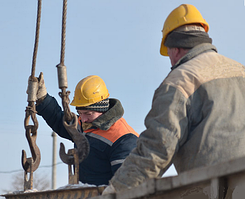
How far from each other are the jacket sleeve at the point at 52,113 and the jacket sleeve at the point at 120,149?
0.97m

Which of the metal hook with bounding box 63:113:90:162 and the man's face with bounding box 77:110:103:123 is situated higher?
the man's face with bounding box 77:110:103:123

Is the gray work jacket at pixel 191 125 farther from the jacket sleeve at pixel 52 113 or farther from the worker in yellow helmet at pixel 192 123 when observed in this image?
the jacket sleeve at pixel 52 113

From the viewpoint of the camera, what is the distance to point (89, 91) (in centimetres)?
543

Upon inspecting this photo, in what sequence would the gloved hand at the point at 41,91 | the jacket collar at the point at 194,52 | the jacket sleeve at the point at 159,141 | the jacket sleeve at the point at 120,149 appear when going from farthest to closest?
the gloved hand at the point at 41,91 → the jacket sleeve at the point at 120,149 → the jacket collar at the point at 194,52 → the jacket sleeve at the point at 159,141

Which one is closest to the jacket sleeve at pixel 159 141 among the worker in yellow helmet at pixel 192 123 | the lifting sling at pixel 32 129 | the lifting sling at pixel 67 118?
the worker in yellow helmet at pixel 192 123

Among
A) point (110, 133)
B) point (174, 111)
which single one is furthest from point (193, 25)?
point (110, 133)

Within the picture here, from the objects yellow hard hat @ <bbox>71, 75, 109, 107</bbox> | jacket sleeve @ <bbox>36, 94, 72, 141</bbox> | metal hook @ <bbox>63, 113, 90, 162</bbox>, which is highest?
yellow hard hat @ <bbox>71, 75, 109, 107</bbox>

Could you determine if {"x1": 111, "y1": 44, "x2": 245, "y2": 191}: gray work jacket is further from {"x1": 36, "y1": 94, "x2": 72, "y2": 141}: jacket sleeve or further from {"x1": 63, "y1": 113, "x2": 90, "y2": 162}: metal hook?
{"x1": 36, "y1": 94, "x2": 72, "y2": 141}: jacket sleeve

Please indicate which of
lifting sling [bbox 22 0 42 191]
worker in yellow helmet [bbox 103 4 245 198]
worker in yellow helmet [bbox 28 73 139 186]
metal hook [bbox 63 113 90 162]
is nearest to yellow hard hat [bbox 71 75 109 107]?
worker in yellow helmet [bbox 28 73 139 186]

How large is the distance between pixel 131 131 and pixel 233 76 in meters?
2.25

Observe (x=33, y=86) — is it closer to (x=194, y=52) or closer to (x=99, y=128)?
(x=99, y=128)

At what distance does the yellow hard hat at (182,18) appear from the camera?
3477mm

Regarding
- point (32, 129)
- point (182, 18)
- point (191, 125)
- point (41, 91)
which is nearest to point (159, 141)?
point (191, 125)

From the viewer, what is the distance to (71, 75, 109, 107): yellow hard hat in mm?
5348
